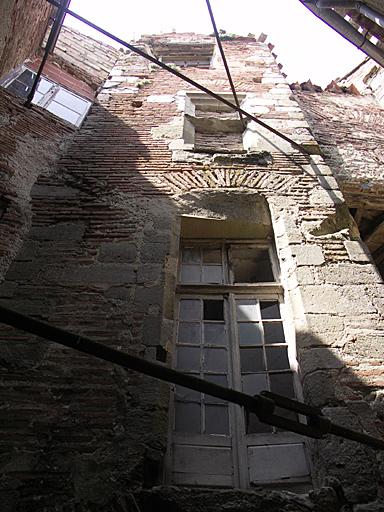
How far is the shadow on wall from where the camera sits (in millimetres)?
2309

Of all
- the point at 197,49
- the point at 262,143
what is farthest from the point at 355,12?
the point at 197,49

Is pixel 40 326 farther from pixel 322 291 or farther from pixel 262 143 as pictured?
pixel 262 143

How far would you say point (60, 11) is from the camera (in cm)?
412

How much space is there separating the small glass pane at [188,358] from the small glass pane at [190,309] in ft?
1.21

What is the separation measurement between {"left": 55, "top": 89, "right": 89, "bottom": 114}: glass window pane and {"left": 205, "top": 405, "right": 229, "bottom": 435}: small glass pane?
532 cm

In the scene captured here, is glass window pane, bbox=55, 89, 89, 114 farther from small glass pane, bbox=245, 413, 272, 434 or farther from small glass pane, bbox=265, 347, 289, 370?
small glass pane, bbox=245, 413, 272, 434

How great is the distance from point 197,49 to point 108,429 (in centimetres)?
996

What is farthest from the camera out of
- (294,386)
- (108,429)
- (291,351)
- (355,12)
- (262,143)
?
(262,143)

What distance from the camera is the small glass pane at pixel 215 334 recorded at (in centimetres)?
356

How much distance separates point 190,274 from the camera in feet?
14.1

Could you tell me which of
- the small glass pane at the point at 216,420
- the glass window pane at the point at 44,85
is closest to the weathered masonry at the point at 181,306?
the small glass pane at the point at 216,420

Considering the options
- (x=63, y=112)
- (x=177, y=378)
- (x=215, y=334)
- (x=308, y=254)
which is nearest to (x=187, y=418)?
(x=215, y=334)

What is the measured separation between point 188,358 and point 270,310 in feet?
3.06

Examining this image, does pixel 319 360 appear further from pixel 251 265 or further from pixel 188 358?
pixel 251 265
